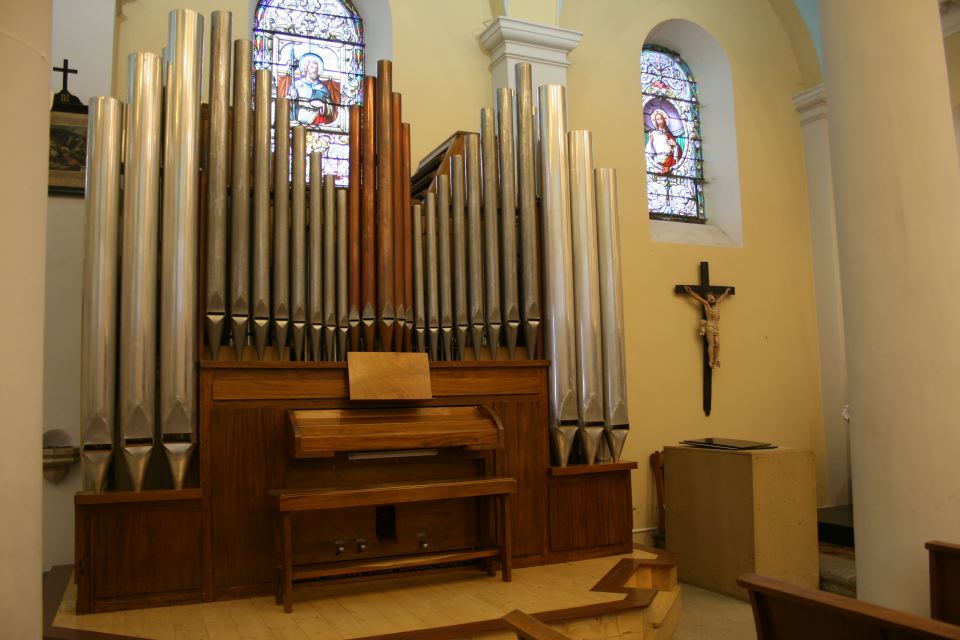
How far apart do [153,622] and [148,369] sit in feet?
4.27

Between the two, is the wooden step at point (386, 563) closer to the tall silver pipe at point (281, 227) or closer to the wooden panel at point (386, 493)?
the wooden panel at point (386, 493)

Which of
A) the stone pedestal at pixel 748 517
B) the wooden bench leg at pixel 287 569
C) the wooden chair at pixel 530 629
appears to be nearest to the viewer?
the wooden chair at pixel 530 629

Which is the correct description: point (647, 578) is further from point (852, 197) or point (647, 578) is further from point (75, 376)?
point (75, 376)

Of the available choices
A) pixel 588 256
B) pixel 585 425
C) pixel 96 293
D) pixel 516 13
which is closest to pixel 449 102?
pixel 516 13

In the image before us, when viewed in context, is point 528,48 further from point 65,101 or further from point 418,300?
point 65,101

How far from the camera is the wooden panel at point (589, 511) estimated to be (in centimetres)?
537

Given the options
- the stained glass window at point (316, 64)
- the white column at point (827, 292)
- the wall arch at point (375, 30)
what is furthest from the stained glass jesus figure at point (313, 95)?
the white column at point (827, 292)

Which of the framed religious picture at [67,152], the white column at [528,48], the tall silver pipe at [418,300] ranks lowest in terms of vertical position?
the tall silver pipe at [418,300]

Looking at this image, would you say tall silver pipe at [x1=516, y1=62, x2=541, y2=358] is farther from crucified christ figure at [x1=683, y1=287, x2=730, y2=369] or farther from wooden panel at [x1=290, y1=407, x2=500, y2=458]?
crucified christ figure at [x1=683, y1=287, x2=730, y2=369]

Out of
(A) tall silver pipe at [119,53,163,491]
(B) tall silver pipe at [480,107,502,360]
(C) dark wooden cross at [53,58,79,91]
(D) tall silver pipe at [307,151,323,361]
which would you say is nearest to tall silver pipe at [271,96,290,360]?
(D) tall silver pipe at [307,151,323,361]

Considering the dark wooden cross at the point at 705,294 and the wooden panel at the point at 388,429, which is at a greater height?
the dark wooden cross at the point at 705,294

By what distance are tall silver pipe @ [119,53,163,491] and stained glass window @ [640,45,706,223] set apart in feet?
18.4

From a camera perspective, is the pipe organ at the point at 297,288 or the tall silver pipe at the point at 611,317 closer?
the pipe organ at the point at 297,288

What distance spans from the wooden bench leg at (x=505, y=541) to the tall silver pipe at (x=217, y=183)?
6.08ft
